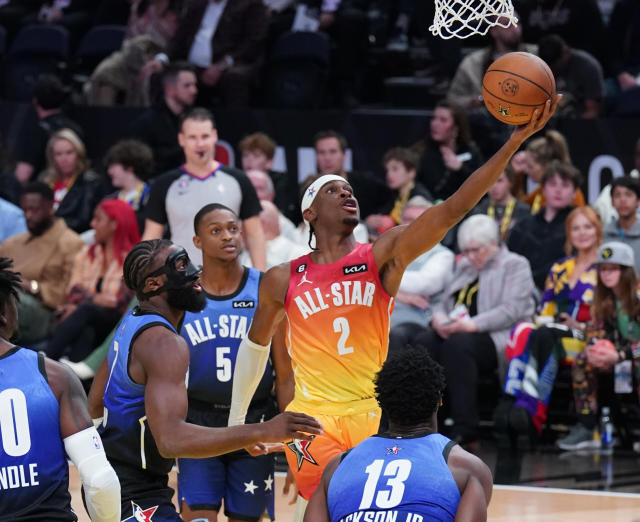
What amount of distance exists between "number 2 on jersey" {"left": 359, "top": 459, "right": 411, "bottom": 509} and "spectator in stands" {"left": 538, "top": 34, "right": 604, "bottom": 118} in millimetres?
7276

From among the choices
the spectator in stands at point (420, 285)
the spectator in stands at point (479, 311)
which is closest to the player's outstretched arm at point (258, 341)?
the spectator in stands at point (479, 311)

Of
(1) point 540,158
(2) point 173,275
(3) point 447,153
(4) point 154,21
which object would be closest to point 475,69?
(3) point 447,153

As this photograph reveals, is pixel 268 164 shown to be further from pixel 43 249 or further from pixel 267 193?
pixel 43 249

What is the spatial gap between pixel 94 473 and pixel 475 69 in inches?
304

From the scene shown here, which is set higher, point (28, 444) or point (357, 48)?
point (357, 48)

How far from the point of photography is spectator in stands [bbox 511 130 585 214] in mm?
10234

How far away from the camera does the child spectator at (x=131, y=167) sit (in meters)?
10.6

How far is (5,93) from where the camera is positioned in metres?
13.3

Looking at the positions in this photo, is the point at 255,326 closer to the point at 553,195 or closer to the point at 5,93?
the point at 553,195

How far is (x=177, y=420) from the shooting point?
4406 millimetres

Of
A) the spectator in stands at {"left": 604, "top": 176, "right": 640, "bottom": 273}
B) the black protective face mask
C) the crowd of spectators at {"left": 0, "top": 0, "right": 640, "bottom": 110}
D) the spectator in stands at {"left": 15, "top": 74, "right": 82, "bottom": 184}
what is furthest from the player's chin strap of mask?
the spectator in stands at {"left": 15, "top": 74, "right": 82, "bottom": 184}

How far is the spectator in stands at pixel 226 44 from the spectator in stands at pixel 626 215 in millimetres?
4019

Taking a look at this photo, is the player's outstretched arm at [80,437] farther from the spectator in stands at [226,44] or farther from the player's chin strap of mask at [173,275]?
the spectator in stands at [226,44]

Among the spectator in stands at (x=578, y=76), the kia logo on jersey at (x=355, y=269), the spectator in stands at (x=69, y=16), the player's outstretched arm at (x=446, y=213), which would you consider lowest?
the kia logo on jersey at (x=355, y=269)
